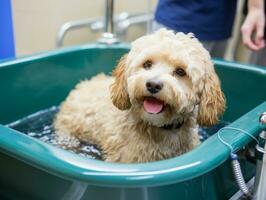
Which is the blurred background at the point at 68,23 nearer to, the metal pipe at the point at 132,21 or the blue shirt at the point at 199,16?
the metal pipe at the point at 132,21

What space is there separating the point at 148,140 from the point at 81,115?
0.40 meters

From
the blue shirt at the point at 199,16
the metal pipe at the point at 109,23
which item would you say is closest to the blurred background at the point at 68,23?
the metal pipe at the point at 109,23

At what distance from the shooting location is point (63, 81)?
1.93m

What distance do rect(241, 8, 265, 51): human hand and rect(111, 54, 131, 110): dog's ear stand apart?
21.7 inches

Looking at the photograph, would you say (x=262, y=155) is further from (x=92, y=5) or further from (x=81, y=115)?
(x=92, y=5)

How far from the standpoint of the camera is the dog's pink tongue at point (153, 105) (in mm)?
1124

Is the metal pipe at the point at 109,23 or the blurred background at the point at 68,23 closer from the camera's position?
the metal pipe at the point at 109,23

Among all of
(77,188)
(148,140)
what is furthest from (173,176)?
(148,140)

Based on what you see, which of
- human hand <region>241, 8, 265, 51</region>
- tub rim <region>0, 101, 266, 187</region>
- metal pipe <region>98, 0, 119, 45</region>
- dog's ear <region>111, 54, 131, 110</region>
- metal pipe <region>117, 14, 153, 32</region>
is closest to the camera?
tub rim <region>0, 101, 266, 187</region>

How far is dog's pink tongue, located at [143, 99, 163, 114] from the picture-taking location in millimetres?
1124

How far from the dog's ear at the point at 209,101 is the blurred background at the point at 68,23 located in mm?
1301

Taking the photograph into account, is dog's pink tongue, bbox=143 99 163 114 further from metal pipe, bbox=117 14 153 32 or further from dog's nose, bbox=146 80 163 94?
metal pipe, bbox=117 14 153 32

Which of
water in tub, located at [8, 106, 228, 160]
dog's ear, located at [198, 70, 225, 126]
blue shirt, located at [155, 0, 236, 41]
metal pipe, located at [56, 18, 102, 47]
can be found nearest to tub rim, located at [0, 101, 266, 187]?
dog's ear, located at [198, 70, 225, 126]

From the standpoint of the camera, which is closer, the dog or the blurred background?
the dog
